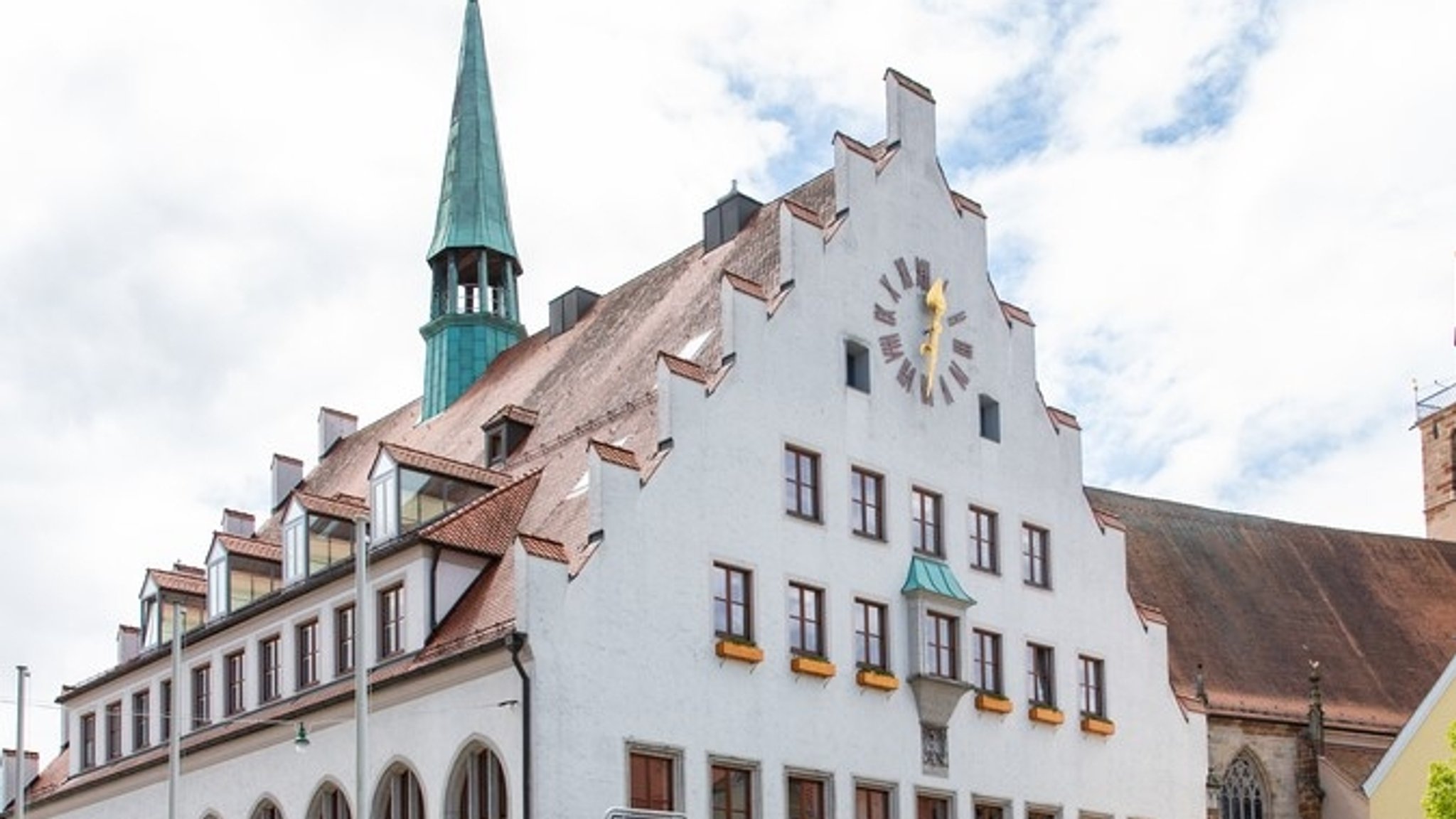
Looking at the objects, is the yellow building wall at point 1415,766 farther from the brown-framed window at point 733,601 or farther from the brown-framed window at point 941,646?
the brown-framed window at point 733,601

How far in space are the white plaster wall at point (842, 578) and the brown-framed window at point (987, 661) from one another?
264 mm

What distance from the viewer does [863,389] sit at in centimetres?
4412

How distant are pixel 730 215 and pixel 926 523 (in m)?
7.91

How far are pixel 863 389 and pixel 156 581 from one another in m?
16.5

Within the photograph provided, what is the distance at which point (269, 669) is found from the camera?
1774 inches

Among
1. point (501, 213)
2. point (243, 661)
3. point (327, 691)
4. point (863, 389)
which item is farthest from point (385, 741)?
point (501, 213)

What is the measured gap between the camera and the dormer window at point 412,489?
42.4 m

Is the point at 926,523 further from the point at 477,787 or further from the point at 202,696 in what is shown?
the point at 202,696

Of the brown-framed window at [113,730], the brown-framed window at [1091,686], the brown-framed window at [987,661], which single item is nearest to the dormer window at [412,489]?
the brown-framed window at [987,661]

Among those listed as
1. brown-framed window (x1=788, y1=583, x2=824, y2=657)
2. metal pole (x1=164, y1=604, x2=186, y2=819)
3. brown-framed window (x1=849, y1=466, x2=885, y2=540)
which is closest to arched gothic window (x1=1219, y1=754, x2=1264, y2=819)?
brown-framed window (x1=849, y1=466, x2=885, y2=540)

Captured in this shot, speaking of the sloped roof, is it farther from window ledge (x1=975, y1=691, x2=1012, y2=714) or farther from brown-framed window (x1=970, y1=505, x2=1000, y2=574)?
window ledge (x1=975, y1=691, x2=1012, y2=714)

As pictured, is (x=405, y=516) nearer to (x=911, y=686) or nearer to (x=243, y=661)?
(x=243, y=661)

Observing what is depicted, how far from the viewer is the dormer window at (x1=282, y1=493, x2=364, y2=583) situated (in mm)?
44250

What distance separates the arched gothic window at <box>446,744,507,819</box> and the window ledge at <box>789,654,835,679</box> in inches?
231
